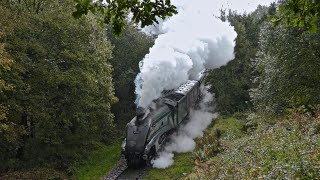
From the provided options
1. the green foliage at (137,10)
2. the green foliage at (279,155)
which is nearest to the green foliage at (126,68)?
the green foliage at (279,155)

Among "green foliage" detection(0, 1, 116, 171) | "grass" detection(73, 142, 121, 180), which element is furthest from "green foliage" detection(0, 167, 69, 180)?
"green foliage" detection(0, 1, 116, 171)

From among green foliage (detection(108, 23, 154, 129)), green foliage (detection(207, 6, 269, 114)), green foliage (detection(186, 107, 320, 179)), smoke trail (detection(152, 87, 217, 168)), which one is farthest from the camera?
green foliage (detection(108, 23, 154, 129))

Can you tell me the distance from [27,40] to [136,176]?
8124 mm

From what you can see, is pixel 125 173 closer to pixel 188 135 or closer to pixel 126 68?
pixel 188 135

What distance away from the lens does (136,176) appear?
669 inches

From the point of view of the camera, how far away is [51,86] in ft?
62.0

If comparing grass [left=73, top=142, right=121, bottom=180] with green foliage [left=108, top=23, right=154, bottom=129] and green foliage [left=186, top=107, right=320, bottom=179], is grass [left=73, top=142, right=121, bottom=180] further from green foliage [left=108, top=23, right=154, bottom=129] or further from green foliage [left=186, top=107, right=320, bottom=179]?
green foliage [left=186, top=107, right=320, bottom=179]

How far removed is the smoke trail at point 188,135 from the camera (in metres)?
18.3

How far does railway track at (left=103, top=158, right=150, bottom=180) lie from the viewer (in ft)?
55.9

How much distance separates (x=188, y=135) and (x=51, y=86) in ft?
25.7

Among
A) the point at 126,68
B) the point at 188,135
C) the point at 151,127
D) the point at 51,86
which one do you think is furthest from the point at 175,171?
the point at 126,68

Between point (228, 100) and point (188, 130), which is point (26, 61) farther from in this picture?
point (228, 100)

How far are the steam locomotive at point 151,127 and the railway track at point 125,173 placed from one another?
33 cm

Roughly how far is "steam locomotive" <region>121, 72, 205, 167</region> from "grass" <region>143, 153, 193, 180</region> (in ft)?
2.39
